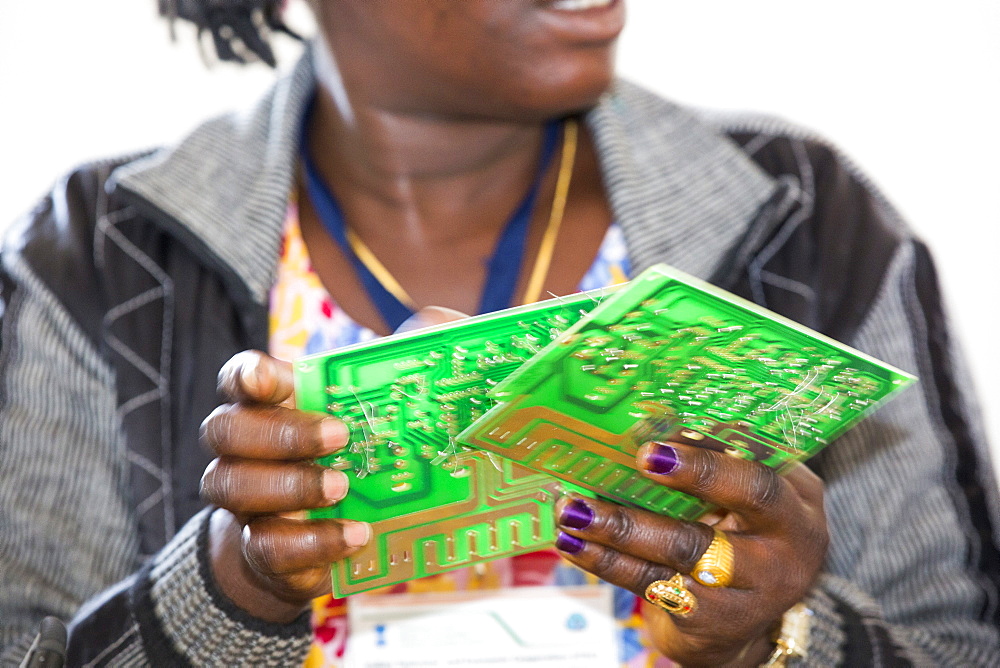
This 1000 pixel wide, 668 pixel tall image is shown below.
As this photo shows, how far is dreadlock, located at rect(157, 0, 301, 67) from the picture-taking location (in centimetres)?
115

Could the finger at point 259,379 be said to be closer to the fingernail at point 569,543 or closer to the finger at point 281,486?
the finger at point 281,486

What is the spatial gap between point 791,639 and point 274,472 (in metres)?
0.45

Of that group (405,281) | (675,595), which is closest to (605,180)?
(405,281)

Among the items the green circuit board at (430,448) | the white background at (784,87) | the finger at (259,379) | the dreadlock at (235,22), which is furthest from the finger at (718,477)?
the white background at (784,87)

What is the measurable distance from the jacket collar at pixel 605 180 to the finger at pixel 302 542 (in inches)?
15.7

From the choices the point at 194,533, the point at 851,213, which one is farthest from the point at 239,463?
the point at 851,213

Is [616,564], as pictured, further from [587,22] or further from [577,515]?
[587,22]

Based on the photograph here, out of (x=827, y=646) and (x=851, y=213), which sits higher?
(x=851, y=213)

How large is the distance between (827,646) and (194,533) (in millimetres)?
543

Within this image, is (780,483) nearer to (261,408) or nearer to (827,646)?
(827,646)

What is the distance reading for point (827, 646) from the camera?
791mm

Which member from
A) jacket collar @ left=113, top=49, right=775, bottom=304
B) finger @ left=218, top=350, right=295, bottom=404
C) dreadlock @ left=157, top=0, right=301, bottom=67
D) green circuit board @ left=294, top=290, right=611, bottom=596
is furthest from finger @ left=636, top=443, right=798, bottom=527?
dreadlock @ left=157, top=0, right=301, bottom=67

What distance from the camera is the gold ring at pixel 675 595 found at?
64 cm

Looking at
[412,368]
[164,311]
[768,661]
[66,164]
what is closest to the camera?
[412,368]
